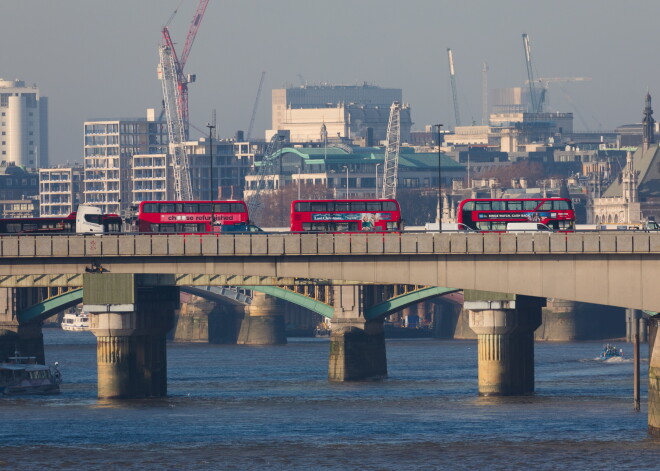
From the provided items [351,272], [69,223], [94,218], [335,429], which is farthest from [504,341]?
[69,223]

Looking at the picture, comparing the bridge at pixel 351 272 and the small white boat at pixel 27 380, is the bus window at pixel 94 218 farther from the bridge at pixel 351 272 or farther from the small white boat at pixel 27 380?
the bridge at pixel 351 272

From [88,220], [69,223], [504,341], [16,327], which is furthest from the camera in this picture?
[16,327]

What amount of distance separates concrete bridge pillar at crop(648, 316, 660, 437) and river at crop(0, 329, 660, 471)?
1.24m

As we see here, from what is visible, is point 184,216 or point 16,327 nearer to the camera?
point 184,216

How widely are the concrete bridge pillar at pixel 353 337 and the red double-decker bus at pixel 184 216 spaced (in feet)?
39.9

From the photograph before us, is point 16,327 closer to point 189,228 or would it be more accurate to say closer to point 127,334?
point 189,228

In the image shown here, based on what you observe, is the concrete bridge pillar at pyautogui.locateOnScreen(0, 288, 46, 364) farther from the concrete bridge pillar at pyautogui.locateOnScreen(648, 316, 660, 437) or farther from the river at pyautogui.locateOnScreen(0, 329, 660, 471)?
the concrete bridge pillar at pyautogui.locateOnScreen(648, 316, 660, 437)

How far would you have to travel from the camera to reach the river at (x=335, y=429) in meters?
110

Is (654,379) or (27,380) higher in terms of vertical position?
(654,379)

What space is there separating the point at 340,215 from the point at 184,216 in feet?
40.8

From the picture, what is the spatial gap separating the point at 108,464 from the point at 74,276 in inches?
1495

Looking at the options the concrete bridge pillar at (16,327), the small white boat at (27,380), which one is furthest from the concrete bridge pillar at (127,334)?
the concrete bridge pillar at (16,327)

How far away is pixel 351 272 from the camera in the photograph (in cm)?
12812

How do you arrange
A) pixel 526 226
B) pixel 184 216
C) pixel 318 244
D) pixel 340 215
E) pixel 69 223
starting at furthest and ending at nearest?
pixel 69 223 < pixel 184 216 < pixel 340 215 < pixel 526 226 < pixel 318 244
